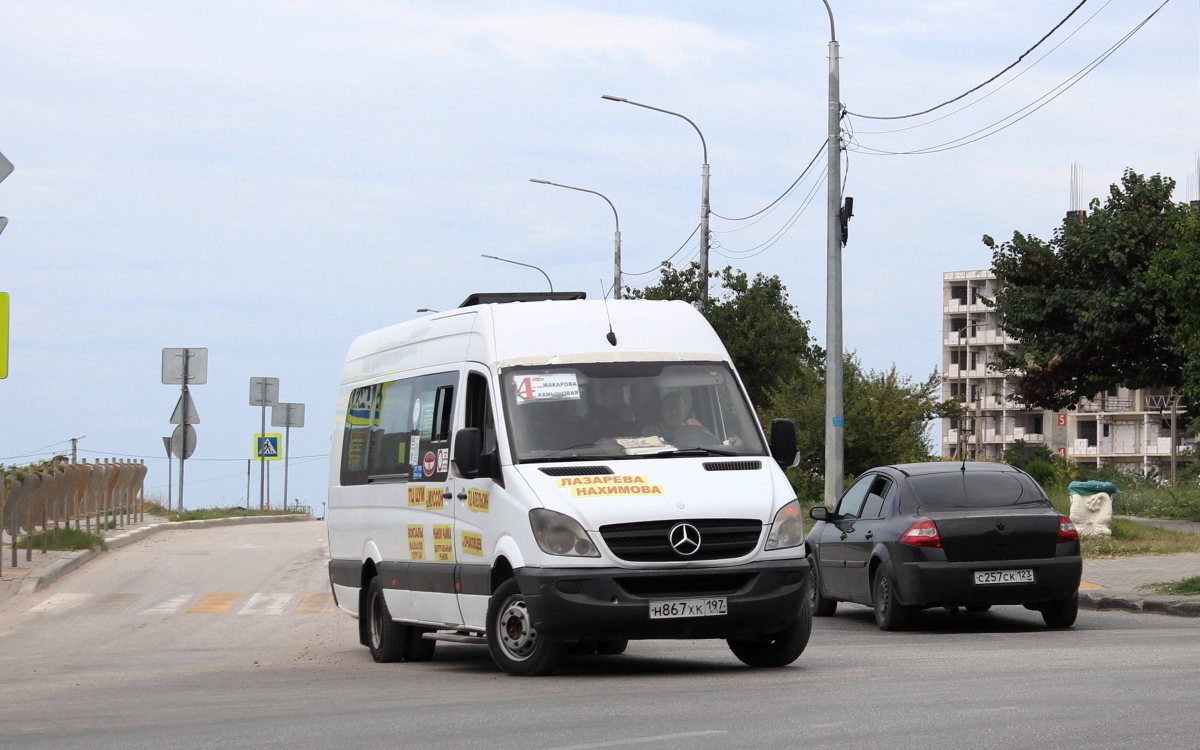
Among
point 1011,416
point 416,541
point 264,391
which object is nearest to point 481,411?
point 416,541

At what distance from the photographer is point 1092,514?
2494 cm

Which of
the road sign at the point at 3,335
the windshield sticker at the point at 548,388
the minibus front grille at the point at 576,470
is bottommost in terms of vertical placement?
the minibus front grille at the point at 576,470

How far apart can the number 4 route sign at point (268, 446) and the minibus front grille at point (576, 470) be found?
30.6m

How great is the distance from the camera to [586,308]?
12.2 metres

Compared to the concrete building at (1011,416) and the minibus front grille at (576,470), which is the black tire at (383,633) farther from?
the concrete building at (1011,416)

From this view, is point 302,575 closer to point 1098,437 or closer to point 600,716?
point 600,716

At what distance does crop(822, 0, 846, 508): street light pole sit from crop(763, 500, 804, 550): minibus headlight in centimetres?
1407

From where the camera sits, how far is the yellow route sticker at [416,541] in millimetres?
12656

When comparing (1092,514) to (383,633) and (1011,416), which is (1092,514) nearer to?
(383,633)

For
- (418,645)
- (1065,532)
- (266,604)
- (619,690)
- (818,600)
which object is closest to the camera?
(619,690)

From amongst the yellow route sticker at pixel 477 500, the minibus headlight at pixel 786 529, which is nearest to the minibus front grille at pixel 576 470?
the yellow route sticker at pixel 477 500

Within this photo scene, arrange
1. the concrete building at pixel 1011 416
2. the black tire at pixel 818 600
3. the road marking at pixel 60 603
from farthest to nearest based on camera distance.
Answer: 1. the concrete building at pixel 1011 416
2. the road marking at pixel 60 603
3. the black tire at pixel 818 600

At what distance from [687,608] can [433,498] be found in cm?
250

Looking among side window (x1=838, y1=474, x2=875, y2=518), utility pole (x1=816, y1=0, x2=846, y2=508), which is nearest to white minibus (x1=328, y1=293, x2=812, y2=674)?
side window (x1=838, y1=474, x2=875, y2=518)
